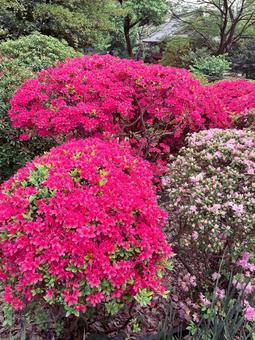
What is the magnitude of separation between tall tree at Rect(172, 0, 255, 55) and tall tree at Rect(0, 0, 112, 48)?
7016mm

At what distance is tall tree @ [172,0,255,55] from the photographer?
15.1 metres

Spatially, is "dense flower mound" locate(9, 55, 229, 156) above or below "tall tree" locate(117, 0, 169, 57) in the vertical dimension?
above

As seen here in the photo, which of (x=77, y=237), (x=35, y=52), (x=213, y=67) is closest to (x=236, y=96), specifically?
(x=35, y=52)

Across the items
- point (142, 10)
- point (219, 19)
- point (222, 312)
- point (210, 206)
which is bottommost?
point (142, 10)

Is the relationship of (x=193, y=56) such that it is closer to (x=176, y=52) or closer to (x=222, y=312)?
(x=176, y=52)

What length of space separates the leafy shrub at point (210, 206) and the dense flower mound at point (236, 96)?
1.66 m

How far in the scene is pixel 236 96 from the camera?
5309 millimetres

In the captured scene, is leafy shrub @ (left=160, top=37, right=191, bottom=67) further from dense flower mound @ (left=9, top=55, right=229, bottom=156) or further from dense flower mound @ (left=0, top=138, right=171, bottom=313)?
dense flower mound @ (left=0, top=138, right=171, bottom=313)

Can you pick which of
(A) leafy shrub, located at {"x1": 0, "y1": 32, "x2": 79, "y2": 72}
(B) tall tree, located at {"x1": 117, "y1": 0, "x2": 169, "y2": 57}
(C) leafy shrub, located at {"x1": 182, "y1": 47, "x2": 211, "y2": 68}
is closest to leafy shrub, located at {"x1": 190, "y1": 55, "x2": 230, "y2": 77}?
(C) leafy shrub, located at {"x1": 182, "y1": 47, "x2": 211, "y2": 68}

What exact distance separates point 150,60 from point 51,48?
57.7 ft

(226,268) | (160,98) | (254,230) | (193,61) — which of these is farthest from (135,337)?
(193,61)

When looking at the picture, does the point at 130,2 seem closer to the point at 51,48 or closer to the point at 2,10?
the point at 2,10

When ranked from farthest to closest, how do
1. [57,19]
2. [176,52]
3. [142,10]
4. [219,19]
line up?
[142,10] < [176,52] < [219,19] < [57,19]

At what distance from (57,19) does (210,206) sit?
308 inches
